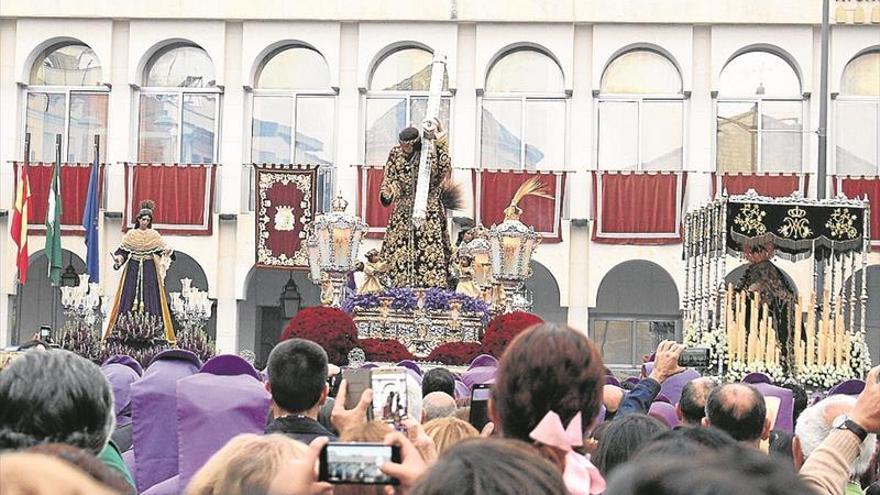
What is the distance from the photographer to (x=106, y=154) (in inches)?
1366

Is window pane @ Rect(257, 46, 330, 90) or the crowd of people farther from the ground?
window pane @ Rect(257, 46, 330, 90)

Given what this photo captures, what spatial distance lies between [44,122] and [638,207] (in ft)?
45.1

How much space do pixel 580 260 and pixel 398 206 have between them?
14.0 m

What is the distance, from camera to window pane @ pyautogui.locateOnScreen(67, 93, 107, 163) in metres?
35.1

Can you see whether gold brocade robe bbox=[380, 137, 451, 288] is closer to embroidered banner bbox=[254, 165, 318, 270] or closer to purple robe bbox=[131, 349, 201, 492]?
embroidered banner bbox=[254, 165, 318, 270]

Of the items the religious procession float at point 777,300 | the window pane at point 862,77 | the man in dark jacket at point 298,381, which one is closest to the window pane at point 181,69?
the window pane at point 862,77

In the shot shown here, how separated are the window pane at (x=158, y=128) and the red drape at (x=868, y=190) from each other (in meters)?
14.9

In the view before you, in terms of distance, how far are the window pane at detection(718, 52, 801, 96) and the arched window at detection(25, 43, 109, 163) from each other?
14244 millimetres

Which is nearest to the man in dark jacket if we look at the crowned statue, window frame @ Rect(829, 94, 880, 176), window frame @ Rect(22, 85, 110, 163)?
the crowned statue

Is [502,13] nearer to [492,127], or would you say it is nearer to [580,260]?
[492,127]

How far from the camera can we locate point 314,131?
34781mm

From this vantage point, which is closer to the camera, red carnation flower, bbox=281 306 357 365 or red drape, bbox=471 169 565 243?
red carnation flower, bbox=281 306 357 365

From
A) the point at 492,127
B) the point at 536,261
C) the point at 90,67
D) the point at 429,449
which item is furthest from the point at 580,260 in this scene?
the point at 429,449

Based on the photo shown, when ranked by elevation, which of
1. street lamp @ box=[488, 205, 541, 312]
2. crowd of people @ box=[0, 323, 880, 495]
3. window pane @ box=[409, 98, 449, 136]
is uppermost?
window pane @ box=[409, 98, 449, 136]
